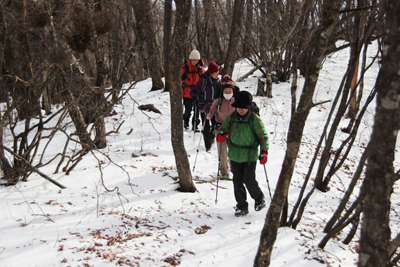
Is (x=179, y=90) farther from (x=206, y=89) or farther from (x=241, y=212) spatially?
(x=206, y=89)

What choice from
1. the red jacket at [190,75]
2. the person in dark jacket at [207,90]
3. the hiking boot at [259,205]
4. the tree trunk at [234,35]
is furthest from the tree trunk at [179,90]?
the tree trunk at [234,35]

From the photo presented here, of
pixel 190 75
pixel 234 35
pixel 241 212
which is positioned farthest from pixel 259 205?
pixel 234 35

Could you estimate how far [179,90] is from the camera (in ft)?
14.8

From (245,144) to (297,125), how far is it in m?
1.85

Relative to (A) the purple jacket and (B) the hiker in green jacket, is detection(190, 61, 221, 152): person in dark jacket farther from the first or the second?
(B) the hiker in green jacket

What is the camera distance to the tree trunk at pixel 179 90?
411cm

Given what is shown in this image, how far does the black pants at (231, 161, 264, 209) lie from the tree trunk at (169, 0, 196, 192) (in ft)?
2.99

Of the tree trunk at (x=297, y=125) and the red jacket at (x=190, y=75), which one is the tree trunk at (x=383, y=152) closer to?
the tree trunk at (x=297, y=125)

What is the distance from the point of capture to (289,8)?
1290 centimetres

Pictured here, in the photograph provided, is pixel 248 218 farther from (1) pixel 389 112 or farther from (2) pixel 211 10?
(2) pixel 211 10

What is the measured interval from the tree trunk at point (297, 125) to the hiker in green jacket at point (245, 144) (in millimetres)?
1623

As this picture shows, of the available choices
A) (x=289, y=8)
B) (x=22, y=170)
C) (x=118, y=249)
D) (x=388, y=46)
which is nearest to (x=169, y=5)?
(x=289, y=8)

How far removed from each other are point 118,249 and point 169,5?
959 cm

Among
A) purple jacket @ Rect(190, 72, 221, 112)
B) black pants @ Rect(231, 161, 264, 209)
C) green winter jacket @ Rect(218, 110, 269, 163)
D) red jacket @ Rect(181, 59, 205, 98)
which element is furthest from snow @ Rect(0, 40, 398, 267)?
red jacket @ Rect(181, 59, 205, 98)
